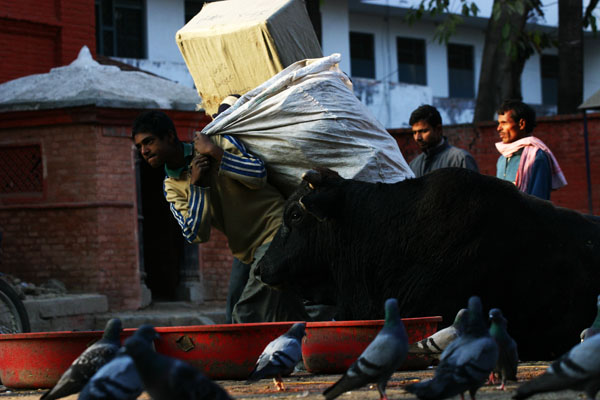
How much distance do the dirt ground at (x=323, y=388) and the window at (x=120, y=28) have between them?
2026cm

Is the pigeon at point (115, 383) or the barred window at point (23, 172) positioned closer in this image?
the pigeon at point (115, 383)

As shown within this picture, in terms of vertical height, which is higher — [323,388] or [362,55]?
[362,55]

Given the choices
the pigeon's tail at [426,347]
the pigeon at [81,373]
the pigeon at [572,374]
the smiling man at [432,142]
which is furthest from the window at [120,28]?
the pigeon at [572,374]

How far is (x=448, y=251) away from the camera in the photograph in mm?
5293

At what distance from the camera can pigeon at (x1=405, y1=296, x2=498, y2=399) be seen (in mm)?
3523

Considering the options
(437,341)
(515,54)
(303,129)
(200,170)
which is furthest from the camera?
(515,54)

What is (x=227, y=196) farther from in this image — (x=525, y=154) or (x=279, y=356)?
(x=525, y=154)

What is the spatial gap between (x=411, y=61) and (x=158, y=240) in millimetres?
17105

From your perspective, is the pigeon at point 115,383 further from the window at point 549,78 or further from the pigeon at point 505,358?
the window at point 549,78

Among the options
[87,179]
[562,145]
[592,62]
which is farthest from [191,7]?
[592,62]

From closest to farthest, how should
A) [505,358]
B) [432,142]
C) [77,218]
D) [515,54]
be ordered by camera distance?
[505,358] → [432,142] → [77,218] → [515,54]

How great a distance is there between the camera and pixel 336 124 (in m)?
5.96

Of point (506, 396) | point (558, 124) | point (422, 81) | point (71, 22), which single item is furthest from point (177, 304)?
point (422, 81)

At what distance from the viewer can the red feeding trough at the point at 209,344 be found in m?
4.83
